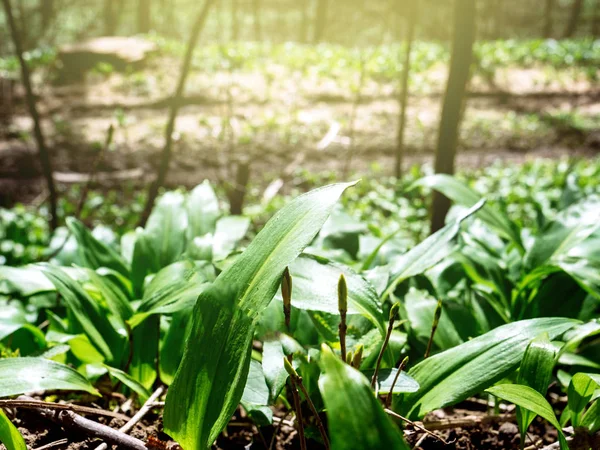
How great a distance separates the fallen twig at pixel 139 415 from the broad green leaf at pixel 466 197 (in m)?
0.85

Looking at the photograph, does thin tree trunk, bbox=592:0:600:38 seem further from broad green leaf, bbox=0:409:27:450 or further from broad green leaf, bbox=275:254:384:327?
broad green leaf, bbox=0:409:27:450

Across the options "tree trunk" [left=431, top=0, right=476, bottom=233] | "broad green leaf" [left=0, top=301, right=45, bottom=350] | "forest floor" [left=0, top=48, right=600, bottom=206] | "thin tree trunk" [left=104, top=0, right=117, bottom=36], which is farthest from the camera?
"thin tree trunk" [left=104, top=0, right=117, bottom=36]

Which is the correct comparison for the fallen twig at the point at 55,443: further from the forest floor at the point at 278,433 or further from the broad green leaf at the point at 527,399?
the broad green leaf at the point at 527,399

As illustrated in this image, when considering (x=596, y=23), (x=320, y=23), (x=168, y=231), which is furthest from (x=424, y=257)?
(x=596, y=23)

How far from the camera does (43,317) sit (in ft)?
5.42

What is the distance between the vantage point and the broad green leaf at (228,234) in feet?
5.50

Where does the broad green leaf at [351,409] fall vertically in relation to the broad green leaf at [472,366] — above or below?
above

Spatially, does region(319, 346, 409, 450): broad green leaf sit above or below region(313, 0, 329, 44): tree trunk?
below

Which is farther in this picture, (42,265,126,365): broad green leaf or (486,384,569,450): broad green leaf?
(42,265,126,365): broad green leaf

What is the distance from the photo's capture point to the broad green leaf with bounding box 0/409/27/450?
0.81 metres

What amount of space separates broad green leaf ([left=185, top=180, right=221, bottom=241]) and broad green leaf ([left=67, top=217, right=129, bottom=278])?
22cm

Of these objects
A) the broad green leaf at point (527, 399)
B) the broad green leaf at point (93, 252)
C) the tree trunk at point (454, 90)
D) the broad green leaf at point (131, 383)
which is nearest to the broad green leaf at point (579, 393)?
the broad green leaf at point (527, 399)

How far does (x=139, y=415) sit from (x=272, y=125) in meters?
8.05

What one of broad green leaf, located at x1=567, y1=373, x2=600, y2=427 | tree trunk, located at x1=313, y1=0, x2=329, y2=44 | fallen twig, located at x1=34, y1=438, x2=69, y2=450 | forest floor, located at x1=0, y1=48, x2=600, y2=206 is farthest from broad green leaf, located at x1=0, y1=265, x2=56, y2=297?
tree trunk, located at x1=313, y1=0, x2=329, y2=44
